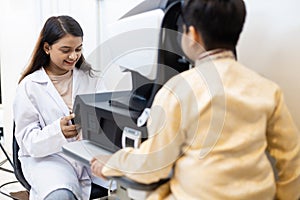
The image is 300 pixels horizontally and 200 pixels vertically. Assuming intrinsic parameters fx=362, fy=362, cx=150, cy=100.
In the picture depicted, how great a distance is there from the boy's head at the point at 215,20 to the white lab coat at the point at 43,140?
2.54 ft

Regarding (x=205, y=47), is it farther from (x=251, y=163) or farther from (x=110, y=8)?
(x=110, y=8)

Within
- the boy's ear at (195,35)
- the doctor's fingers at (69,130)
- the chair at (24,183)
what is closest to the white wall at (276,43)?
the boy's ear at (195,35)

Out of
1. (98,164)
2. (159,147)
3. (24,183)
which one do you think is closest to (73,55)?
(24,183)

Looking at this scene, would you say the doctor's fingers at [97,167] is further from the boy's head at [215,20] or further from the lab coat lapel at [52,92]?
the lab coat lapel at [52,92]

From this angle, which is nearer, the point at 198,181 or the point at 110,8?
the point at 198,181

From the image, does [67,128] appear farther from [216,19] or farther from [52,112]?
[216,19]

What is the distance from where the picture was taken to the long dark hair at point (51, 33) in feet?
5.25

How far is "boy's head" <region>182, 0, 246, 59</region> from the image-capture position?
34.8 inches

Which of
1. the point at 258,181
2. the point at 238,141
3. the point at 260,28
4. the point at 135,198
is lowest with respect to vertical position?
the point at 135,198

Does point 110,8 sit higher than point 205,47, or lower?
lower

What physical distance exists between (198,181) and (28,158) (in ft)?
3.15

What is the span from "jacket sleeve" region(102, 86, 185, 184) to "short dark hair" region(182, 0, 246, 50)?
0.18 m

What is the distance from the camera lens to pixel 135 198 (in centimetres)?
104

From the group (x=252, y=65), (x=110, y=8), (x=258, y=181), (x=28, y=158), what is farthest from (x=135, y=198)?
(x=110, y=8)
